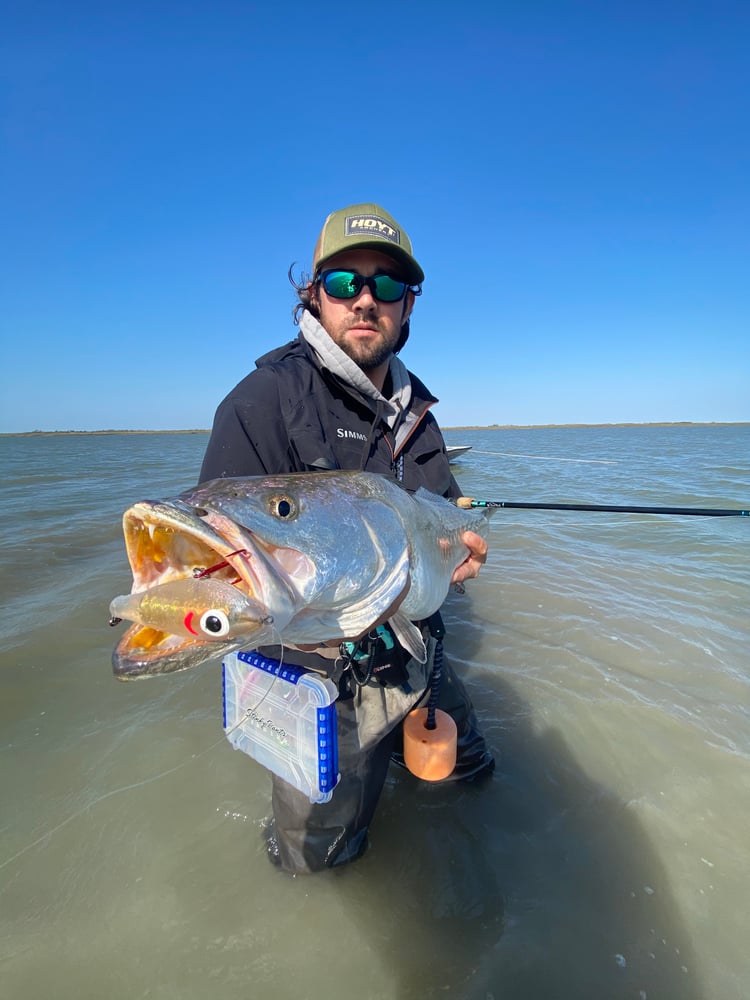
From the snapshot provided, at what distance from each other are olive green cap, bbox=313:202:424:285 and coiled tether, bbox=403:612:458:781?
88.6 inches

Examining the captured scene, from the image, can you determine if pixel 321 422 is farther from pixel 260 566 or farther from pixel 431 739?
pixel 431 739

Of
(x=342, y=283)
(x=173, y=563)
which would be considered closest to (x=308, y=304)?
(x=342, y=283)

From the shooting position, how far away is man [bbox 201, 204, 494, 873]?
2.31 metres

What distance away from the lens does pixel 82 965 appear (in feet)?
6.56

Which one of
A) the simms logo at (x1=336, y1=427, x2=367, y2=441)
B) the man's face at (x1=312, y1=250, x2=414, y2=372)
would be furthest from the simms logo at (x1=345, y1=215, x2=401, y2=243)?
the simms logo at (x1=336, y1=427, x2=367, y2=441)

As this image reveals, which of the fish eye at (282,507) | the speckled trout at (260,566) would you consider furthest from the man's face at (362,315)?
the fish eye at (282,507)

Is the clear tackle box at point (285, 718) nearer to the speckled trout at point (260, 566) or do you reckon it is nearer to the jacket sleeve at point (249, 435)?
the speckled trout at point (260, 566)

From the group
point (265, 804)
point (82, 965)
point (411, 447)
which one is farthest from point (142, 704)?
point (411, 447)

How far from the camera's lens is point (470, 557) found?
2857 millimetres

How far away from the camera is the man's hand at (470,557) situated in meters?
2.73

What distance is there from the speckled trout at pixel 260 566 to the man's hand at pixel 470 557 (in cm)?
76

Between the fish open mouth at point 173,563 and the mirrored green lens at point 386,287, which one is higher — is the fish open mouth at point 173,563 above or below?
below

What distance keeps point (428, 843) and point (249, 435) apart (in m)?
2.38

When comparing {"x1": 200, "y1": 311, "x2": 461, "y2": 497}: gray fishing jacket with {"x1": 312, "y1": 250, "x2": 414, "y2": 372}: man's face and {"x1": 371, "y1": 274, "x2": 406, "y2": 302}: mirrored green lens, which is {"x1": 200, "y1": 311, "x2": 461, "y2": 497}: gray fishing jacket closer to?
{"x1": 312, "y1": 250, "x2": 414, "y2": 372}: man's face
